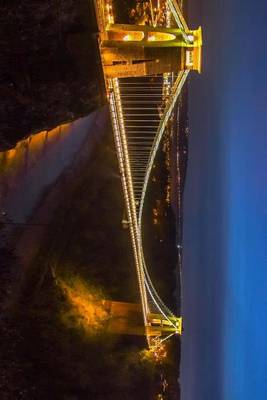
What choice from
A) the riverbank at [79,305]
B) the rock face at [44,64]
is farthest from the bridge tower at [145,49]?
the riverbank at [79,305]

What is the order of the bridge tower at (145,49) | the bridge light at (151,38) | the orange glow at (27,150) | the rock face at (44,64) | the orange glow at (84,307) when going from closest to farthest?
1. the rock face at (44,64)
2. the bridge tower at (145,49)
3. the bridge light at (151,38)
4. the orange glow at (27,150)
5. the orange glow at (84,307)

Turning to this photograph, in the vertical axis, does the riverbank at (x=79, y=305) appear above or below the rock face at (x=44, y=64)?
below

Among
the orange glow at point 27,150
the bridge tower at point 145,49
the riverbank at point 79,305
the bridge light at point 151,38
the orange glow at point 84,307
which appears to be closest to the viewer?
the bridge tower at point 145,49

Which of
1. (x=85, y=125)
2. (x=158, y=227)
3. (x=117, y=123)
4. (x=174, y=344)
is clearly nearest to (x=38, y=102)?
(x=117, y=123)

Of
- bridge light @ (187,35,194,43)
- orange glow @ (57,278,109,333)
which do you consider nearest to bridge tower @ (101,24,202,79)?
bridge light @ (187,35,194,43)

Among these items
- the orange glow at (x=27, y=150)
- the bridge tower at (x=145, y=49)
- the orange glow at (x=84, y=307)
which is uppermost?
the bridge tower at (x=145, y=49)

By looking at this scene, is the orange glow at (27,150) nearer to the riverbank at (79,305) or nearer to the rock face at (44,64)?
the riverbank at (79,305)
